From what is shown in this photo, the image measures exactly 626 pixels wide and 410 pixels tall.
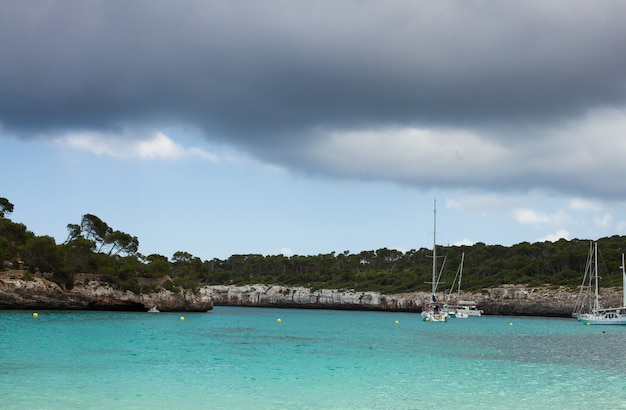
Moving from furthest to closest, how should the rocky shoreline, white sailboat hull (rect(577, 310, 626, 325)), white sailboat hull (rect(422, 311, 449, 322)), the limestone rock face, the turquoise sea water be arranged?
the limestone rock face, white sailboat hull (rect(577, 310, 626, 325)), white sailboat hull (rect(422, 311, 449, 322)), the rocky shoreline, the turquoise sea water

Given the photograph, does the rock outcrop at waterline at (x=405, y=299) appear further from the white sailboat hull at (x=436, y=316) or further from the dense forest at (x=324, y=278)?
the white sailboat hull at (x=436, y=316)

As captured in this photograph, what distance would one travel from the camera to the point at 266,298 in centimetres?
19175

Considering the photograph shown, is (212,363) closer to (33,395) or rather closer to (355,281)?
(33,395)

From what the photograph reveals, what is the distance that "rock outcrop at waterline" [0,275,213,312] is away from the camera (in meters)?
84.0

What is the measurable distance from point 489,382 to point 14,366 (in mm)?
22077

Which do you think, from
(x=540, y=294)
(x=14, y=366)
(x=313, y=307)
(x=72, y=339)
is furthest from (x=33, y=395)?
(x=313, y=307)

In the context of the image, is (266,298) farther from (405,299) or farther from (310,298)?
(405,299)

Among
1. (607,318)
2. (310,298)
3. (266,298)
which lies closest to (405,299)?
(310,298)

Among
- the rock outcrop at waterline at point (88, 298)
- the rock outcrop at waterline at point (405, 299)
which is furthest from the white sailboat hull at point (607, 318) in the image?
the rock outcrop at waterline at point (88, 298)

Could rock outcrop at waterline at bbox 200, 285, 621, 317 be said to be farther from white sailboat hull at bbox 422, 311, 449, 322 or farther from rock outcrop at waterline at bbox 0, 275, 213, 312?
rock outcrop at waterline at bbox 0, 275, 213, 312

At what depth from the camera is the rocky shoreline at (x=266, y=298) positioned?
87.1 meters

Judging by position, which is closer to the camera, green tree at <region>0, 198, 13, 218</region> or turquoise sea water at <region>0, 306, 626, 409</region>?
turquoise sea water at <region>0, 306, 626, 409</region>

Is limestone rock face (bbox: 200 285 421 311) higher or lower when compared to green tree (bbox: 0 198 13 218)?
lower

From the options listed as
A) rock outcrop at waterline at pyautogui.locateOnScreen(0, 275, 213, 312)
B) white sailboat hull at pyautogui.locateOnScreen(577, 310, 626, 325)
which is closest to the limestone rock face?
rock outcrop at waterline at pyautogui.locateOnScreen(0, 275, 213, 312)
